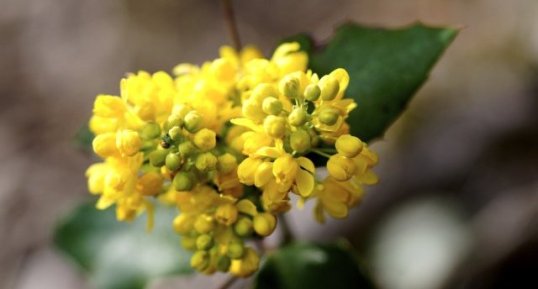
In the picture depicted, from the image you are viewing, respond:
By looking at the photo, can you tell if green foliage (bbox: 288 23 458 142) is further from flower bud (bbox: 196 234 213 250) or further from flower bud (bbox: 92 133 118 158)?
flower bud (bbox: 92 133 118 158)

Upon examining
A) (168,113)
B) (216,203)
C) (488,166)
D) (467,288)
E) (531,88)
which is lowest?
(467,288)

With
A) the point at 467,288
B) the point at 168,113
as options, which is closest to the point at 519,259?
the point at 467,288

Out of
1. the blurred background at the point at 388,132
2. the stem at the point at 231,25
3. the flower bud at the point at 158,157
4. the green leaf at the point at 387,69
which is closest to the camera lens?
the flower bud at the point at 158,157

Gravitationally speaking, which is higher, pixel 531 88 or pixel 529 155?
pixel 531 88

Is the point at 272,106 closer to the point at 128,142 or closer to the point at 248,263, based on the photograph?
the point at 128,142

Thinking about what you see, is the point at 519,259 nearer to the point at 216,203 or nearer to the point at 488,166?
the point at 488,166

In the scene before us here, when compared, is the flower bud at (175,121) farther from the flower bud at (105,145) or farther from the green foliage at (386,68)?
the green foliage at (386,68)

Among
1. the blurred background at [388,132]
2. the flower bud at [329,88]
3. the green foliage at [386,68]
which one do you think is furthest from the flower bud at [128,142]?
the blurred background at [388,132]

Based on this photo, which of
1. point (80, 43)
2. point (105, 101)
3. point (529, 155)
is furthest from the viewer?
point (80, 43)
